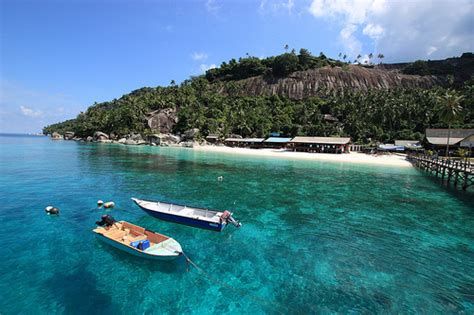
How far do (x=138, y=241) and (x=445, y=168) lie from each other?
45434 mm

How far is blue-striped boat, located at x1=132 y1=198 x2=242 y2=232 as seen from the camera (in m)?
17.2

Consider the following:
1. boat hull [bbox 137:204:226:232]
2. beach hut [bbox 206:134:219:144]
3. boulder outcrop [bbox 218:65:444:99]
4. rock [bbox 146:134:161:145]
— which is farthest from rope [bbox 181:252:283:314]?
boulder outcrop [bbox 218:65:444:99]

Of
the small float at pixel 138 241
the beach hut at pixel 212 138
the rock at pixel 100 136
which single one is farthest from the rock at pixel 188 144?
the small float at pixel 138 241

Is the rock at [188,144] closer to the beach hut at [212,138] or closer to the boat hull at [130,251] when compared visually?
the beach hut at [212,138]

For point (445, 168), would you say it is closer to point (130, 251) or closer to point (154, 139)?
point (130, 251)

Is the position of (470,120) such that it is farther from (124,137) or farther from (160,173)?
(124,137)

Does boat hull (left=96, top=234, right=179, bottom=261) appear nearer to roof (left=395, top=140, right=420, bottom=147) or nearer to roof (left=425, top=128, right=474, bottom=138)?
roof (left=425, top=128, right=474, bottom=138)

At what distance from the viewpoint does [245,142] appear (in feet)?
307

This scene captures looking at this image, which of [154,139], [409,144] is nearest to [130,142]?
[154,139]

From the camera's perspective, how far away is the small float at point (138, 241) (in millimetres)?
13117

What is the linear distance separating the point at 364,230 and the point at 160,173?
30.4 metres

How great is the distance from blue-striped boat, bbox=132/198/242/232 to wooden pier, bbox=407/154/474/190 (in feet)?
104

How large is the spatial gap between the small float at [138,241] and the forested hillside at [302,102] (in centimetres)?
7902

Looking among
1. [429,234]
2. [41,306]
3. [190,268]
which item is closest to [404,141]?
[429,234]
